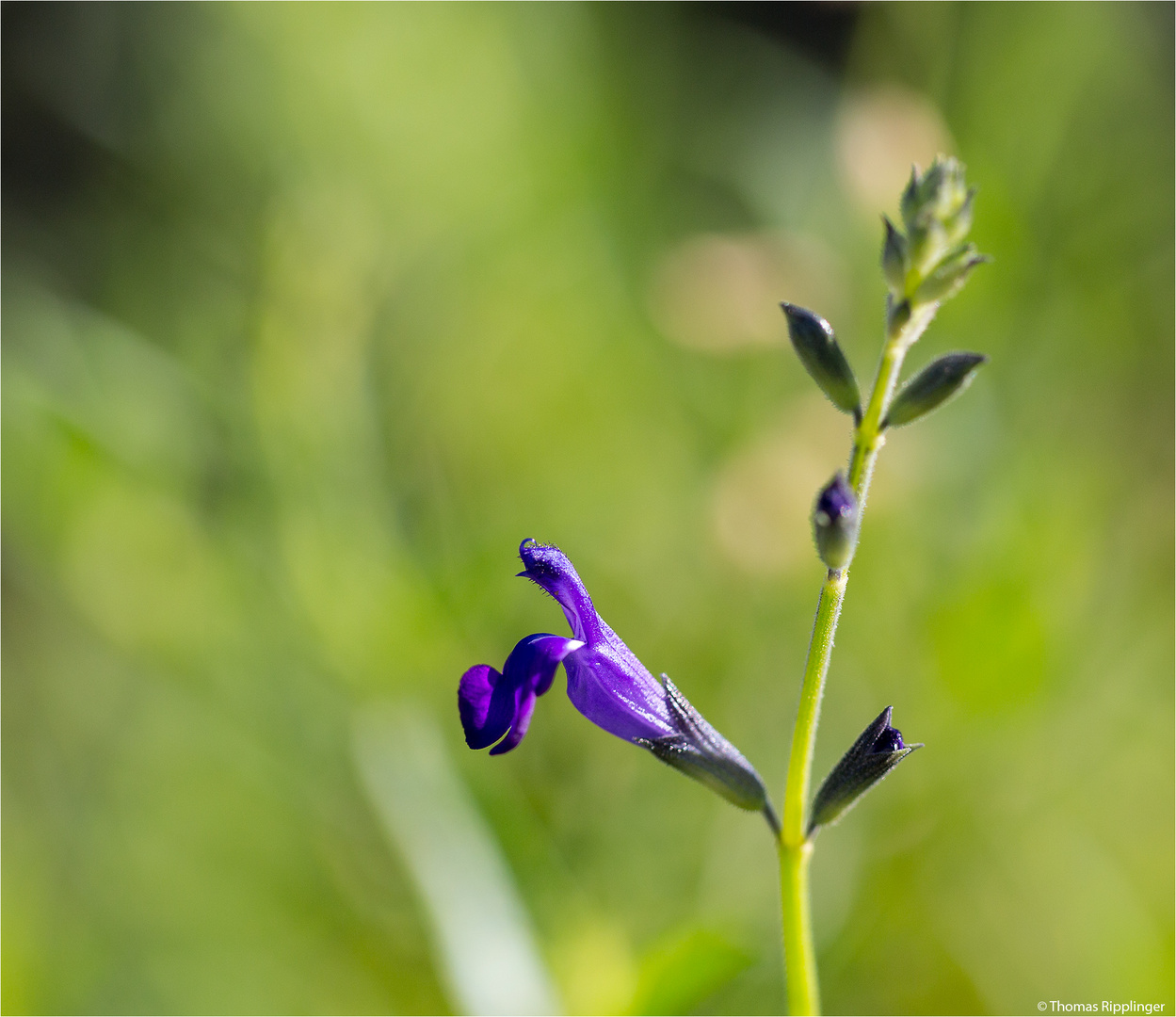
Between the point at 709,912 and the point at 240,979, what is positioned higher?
the point at 240,979

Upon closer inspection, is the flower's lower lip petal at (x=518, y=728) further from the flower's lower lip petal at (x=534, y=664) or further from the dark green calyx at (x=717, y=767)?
the dark green calyx at (x=717, y=767)

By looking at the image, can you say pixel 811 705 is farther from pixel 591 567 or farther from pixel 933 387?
pixel 591 567

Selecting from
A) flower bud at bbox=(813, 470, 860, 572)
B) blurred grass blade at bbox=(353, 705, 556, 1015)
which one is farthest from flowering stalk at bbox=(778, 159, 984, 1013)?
blurred grass blade at bbox=(353, 705, 556, 1015)

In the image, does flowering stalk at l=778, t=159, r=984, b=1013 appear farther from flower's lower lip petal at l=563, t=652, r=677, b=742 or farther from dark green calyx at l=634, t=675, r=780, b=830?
flower's lower lip petal at l=563, t=652, r=677, b=742

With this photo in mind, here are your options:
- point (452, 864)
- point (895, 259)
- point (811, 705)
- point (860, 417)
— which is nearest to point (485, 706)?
point (811, 705)

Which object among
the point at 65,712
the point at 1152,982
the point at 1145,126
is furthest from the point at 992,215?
the point at 65,712

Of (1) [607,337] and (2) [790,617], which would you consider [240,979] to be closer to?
(2) [790,617]

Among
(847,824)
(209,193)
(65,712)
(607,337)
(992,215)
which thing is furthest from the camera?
(209,193)
